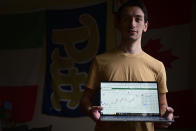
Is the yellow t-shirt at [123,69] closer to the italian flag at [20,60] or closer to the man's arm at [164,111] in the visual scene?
the man's arm at [164,111]

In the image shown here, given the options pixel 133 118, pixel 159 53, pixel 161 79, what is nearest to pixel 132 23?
pixel 161 79

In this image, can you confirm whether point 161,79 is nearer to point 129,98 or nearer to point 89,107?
point 129,98

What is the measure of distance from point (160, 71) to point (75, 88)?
1630 mm

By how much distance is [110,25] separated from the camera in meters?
2.53

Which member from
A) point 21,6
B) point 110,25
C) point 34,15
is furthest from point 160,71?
point 21,6

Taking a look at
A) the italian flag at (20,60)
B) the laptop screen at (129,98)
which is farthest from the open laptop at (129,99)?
the italian flag at (20,60)

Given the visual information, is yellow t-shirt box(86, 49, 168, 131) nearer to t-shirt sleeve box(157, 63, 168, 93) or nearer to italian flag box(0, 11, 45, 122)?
t-shirt sleeve box(157, 63, 168, 93)

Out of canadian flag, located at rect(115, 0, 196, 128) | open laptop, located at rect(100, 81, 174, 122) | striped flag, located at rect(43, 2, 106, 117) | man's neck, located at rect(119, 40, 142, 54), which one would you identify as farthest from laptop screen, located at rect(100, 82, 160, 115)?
striped flag, located at rect(43, 2, 106, 117)

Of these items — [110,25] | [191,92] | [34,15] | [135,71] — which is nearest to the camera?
[135,71]

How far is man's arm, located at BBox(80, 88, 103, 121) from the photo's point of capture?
0.94m

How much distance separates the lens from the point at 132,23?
0.99m

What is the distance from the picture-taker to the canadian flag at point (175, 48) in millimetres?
2215

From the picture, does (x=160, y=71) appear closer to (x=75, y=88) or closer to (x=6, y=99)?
(x=75, y=88)

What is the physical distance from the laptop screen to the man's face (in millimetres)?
186
